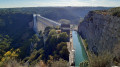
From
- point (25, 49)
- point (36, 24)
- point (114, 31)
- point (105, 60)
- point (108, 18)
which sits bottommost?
point (25, 49)

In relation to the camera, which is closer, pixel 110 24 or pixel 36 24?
pixel 110 24

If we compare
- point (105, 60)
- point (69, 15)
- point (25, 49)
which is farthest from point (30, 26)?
point (105, 60)

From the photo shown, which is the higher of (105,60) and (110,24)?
(110,24)

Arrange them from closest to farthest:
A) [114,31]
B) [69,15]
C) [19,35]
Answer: [114,31] < [19,35] < [69,15]

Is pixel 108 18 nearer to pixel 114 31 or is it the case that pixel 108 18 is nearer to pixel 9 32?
pixel 114 31

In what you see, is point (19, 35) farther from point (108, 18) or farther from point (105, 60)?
point (105, 60)

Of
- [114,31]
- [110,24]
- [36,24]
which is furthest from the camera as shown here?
[36,24]

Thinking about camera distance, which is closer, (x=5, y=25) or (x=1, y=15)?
(x=5, y=25)

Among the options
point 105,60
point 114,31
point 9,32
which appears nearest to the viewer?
point 105,60

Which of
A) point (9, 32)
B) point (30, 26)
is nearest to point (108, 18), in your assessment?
point (9, 32)
